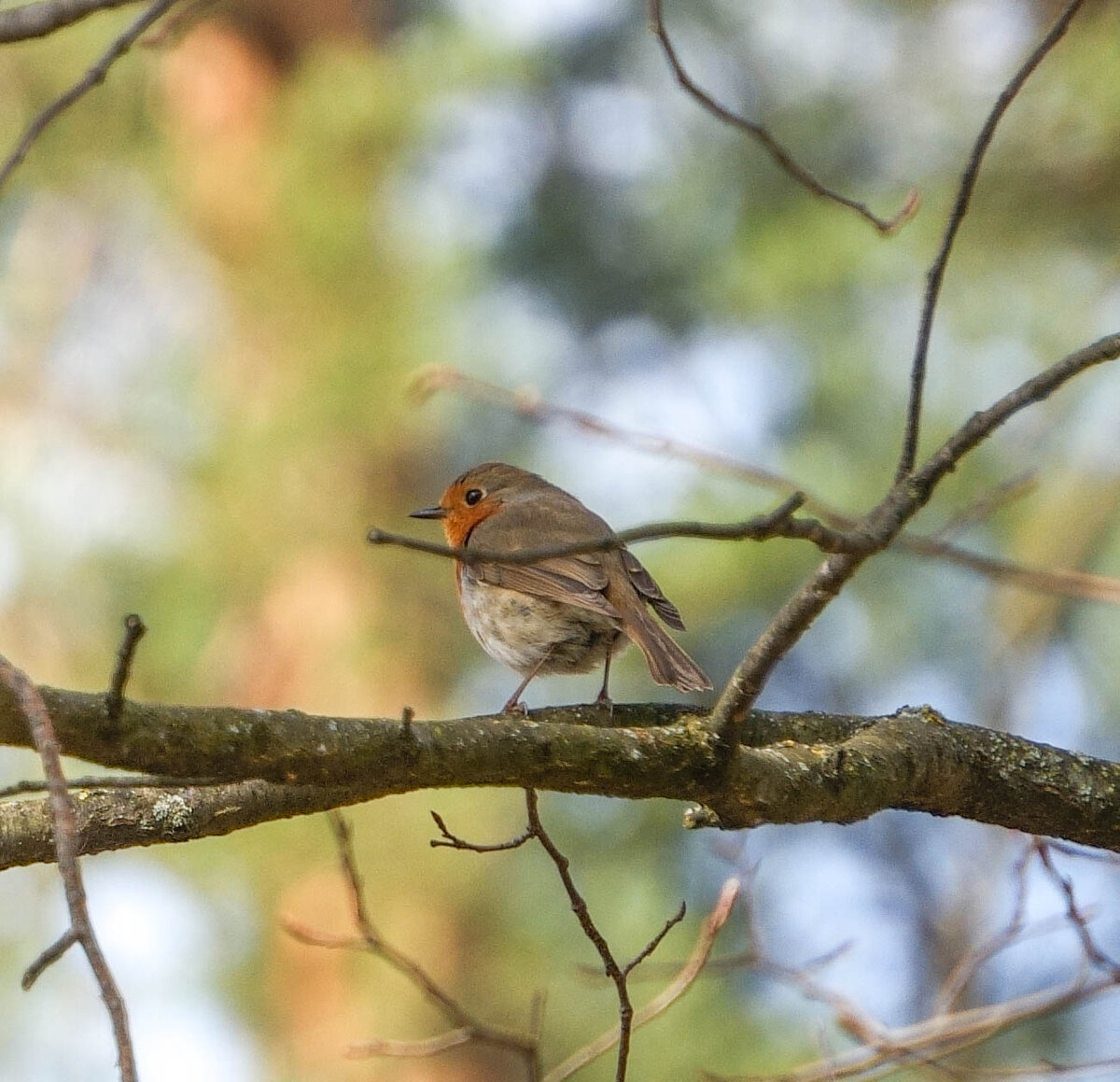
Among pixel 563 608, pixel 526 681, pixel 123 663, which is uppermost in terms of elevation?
pixel 563 608

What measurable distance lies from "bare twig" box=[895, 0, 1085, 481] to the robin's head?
2986 mm

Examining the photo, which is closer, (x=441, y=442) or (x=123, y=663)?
(x=123, y=663)

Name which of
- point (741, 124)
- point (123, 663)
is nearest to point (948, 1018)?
point (741, 124)

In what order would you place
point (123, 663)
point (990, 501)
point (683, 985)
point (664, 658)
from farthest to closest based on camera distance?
1. point (664, 658)
2. point (990, 501)
3. point (683, 985)
4. point (123, 663)

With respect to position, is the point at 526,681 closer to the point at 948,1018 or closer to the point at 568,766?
the point at 948,1018

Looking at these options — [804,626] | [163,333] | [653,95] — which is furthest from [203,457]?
[804,626]

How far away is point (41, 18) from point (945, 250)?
129 centimetres

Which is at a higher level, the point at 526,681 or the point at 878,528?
the point at 526,681

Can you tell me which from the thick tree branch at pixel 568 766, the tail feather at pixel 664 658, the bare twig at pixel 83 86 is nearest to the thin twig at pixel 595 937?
the thick tree branch at pixel 568 766

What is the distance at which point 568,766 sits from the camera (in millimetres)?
2197

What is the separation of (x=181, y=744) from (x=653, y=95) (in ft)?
34.2

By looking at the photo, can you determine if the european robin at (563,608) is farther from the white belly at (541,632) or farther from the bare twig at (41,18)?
the bare twig at (41,18)

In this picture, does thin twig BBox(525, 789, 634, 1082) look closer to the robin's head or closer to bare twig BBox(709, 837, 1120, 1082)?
bare twig BBox(709, 837, 1120, 1082)

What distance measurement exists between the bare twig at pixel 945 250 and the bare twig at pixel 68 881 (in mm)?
1291
